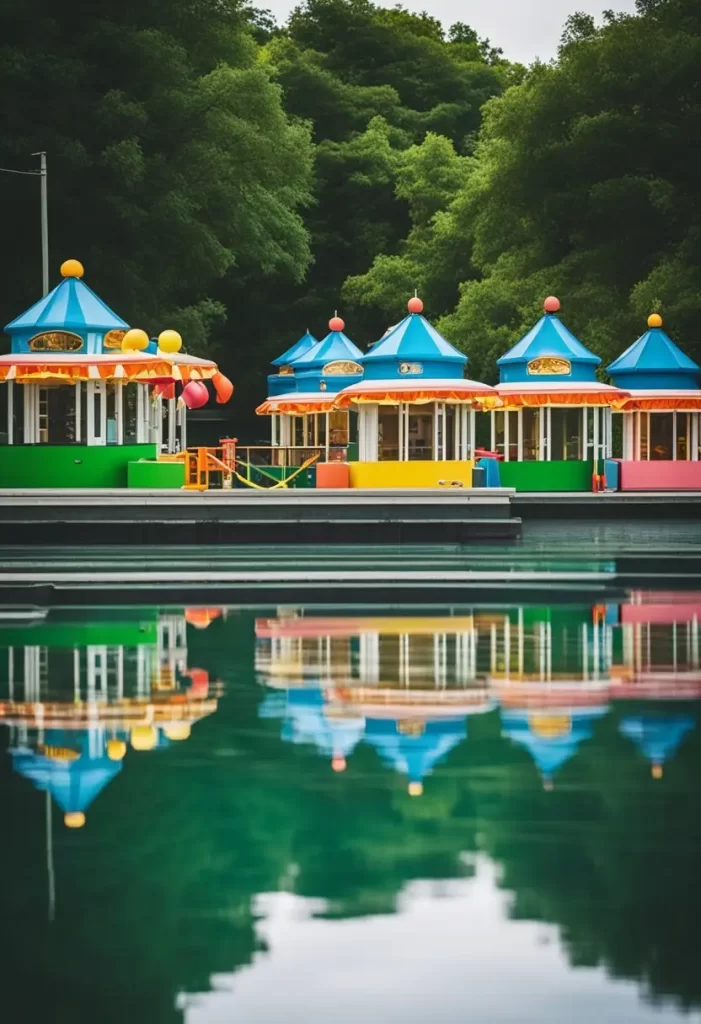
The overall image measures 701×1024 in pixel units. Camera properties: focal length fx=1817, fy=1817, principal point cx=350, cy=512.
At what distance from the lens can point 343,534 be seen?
30.3 m

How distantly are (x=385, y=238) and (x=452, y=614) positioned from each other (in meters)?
54.6

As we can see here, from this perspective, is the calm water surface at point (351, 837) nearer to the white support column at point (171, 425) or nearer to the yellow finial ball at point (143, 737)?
the yellow finial ball at point (143, 737)

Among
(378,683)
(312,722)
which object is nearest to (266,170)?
(378,683)

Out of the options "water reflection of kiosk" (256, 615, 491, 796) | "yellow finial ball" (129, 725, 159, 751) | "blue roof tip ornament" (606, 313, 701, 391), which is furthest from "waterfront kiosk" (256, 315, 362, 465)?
"yellow finial ball" (129, 725, 159, 751)

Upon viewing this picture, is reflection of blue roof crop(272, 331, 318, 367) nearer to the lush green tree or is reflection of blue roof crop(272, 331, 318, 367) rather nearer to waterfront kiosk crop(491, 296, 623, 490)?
the lush green tree

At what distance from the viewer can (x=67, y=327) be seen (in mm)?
34688

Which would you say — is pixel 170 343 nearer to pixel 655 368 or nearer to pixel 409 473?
pixel 409 473

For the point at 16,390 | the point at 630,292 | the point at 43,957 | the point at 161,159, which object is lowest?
the point at 43,957

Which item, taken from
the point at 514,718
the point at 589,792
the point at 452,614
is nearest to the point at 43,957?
the point at 589,792

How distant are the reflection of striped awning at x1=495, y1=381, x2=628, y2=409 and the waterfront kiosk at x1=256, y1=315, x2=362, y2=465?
547 cm

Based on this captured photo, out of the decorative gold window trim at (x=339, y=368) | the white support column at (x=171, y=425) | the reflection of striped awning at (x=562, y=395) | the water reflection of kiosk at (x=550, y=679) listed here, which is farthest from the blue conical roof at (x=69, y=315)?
the water reflection of kiosk at (x=550, y=679)

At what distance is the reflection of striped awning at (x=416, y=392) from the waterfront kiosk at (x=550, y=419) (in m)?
4.34

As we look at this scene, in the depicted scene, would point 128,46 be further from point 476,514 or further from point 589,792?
point 589,792

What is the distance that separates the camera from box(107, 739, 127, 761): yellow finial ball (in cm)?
956
